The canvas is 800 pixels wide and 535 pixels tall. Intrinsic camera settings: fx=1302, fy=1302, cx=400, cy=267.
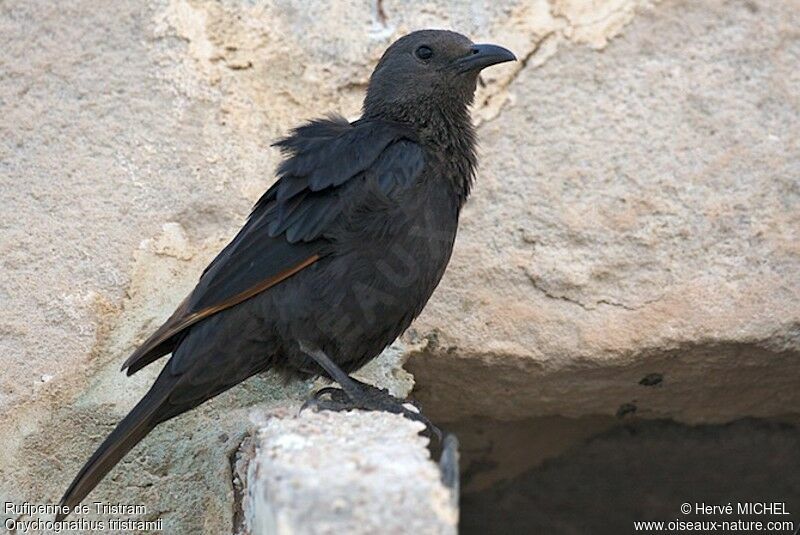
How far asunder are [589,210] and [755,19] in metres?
0.99

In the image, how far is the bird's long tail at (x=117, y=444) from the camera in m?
3.95

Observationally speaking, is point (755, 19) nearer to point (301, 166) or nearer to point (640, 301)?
point (640, 301)

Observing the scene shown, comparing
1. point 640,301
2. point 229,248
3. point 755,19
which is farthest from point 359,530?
point 755,19

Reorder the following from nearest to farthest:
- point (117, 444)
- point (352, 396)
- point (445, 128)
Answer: point (117, 444), point (352, 396), point (445, 128)

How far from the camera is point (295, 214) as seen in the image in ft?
13.9

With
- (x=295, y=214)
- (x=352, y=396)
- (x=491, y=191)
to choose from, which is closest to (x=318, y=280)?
(x=295, y=214)

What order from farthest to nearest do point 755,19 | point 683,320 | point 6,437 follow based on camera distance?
point 755,19
point 683,320
point 6,437

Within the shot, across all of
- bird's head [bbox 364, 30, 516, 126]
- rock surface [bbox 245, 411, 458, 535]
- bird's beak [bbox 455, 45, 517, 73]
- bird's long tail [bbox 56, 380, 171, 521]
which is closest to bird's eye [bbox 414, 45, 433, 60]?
bird's head [bbox 364, 30, 516, 126]

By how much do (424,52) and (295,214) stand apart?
915mm

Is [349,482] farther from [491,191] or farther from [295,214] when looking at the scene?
[491,191]

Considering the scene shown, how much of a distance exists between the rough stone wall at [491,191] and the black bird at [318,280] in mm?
300

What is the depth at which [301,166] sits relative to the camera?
4.32 m

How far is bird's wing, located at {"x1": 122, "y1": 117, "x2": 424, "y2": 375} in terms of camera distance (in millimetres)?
4133

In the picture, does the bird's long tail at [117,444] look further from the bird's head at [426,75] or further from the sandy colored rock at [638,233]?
the bird's head at [426,75]
